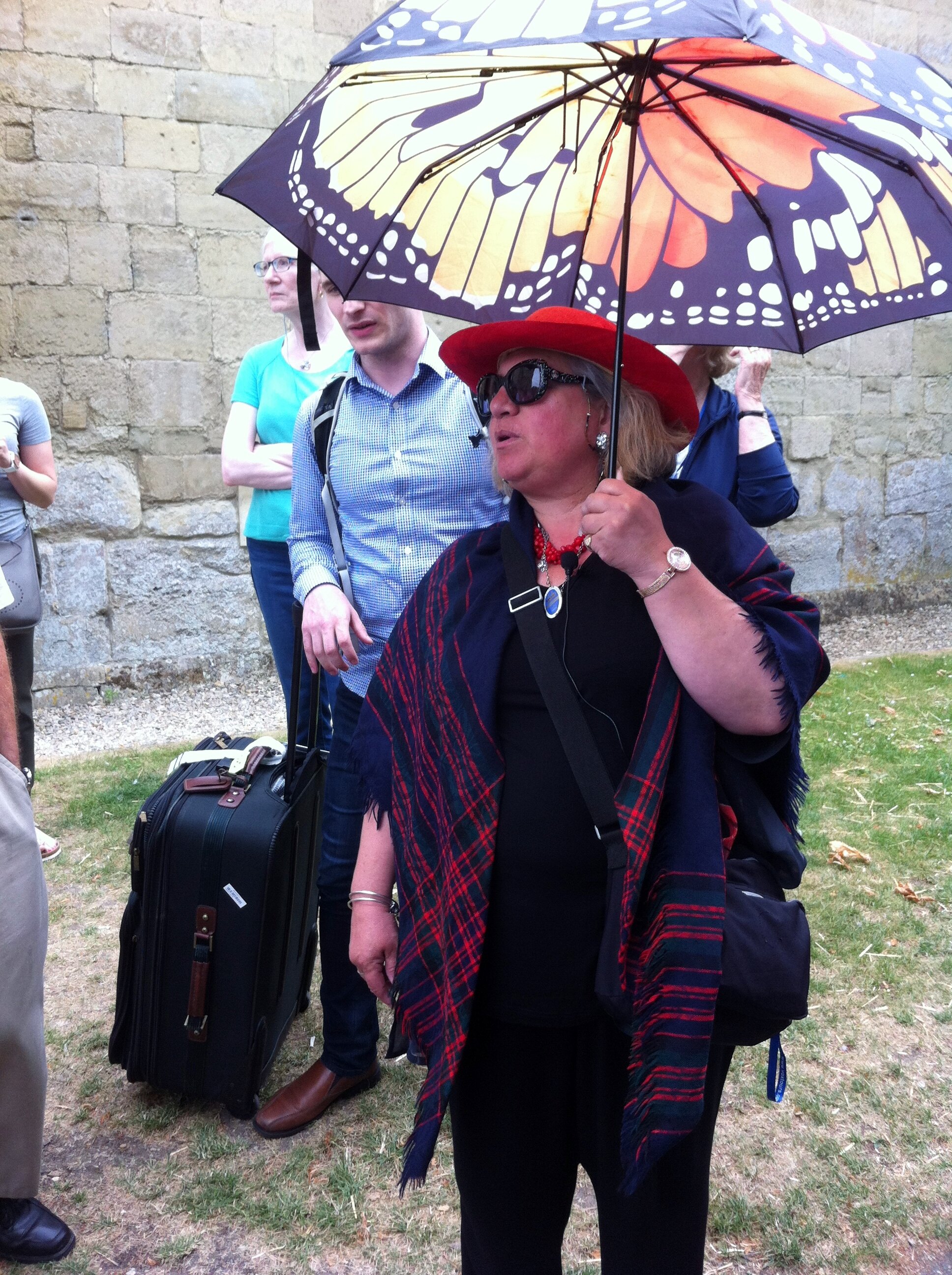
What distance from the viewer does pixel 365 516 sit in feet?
8.29

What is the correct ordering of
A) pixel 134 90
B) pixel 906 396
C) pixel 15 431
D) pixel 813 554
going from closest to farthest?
pixel 15 431
pixel 134 90
pixel 813 554
pixel 906 396

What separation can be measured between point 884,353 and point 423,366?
7138 mm

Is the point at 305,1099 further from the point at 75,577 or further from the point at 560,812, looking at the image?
the point at 75,577

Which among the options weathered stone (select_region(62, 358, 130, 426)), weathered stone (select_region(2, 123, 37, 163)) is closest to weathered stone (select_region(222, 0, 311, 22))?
weathered stone (select_region(2, 123, 37, 163))

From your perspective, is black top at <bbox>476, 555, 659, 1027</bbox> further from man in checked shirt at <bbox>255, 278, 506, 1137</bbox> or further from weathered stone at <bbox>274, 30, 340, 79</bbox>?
weathered stone at <bbox>274, 30, 340, 79</bbox>

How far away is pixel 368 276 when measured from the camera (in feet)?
6.59

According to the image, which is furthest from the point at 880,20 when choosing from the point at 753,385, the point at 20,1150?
the point at 20,1150

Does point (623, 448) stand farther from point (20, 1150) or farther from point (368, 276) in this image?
point (20, 1150)

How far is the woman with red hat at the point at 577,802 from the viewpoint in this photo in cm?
148

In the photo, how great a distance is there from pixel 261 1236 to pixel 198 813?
0.93 meters

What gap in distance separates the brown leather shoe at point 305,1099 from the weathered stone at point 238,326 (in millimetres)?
4677

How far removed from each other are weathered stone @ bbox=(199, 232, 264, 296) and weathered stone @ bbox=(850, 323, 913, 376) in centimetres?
466

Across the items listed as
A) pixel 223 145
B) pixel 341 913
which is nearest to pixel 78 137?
pixel 223 145

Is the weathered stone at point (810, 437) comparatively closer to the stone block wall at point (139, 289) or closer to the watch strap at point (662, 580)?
the stone block wall at point (139, 289)
